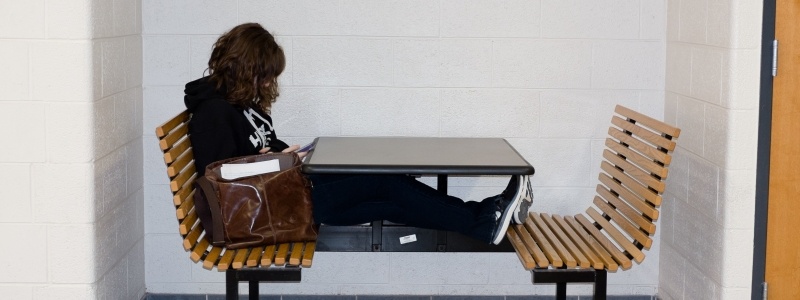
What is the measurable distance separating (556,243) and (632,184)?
0.35 meters

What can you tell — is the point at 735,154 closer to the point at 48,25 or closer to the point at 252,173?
the point at 252,173

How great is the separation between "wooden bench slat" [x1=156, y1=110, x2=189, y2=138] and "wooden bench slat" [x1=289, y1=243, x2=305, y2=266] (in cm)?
58

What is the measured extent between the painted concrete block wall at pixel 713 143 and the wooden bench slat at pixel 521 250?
0.73 m

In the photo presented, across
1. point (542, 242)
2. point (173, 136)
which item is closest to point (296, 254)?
point (173, 136)

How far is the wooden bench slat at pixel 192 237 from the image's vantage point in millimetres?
3660

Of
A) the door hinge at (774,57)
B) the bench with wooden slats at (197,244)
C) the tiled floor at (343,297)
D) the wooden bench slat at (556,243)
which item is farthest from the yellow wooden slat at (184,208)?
the door hinge at (774,57)

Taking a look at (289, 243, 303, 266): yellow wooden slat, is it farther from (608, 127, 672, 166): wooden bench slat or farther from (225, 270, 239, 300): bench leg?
(608, 127, 672, 166): wooden bench slat

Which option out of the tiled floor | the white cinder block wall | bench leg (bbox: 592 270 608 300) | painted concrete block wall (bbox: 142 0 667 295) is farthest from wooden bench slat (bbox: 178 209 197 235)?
bench leg (bbox: 592 270 608 300)

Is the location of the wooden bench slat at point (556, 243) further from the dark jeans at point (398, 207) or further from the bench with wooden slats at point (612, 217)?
the dark jeans at point (398, 207)

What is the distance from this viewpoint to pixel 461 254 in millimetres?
4762

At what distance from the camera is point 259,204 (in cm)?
368

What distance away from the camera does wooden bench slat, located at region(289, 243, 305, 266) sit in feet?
12.0

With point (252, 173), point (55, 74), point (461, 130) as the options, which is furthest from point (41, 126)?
point (461, 130)

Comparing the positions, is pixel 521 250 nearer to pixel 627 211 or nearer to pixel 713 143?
pixel 627 211
